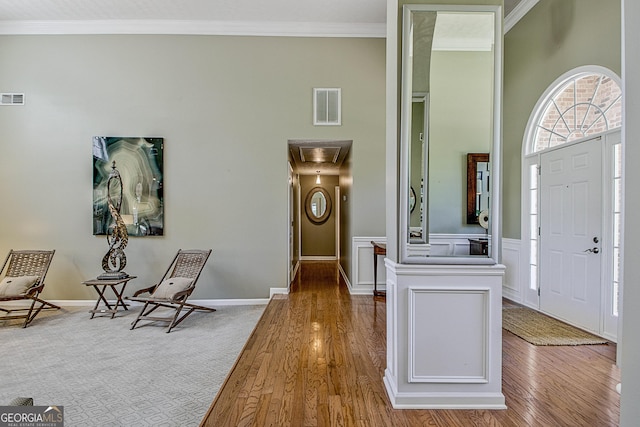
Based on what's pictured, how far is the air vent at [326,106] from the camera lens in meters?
4.78

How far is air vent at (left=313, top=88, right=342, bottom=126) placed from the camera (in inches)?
188

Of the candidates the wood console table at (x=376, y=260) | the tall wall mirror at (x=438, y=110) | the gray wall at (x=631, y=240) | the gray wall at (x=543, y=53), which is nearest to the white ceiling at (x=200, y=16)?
the gray wall at (x=543, y=53)

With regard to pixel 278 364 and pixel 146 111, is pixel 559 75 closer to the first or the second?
pixel 278 364

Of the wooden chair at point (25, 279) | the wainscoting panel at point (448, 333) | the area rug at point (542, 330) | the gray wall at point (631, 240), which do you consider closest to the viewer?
the gray wall at point (631, 240)

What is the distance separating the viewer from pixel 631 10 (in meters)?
0.77

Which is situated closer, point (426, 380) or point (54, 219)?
point (426, 380)

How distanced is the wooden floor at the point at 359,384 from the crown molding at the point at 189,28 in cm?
403

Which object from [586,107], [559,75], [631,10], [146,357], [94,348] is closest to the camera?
[631,10]

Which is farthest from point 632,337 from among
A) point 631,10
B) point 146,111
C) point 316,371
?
point 146,111

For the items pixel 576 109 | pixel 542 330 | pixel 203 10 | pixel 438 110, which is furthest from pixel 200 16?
pixel 542 330

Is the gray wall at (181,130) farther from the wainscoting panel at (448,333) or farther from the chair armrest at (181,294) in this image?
the wainscoting panel at (448,333)

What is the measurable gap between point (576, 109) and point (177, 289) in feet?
16.6

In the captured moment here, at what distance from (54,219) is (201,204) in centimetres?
209

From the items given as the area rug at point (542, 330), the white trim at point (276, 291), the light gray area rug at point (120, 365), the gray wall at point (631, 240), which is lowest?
the light gray area rug at point (120, 365)
